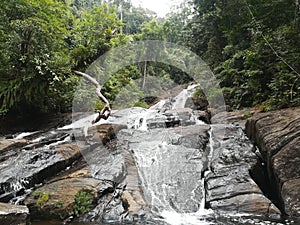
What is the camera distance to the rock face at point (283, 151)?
15.6 ft

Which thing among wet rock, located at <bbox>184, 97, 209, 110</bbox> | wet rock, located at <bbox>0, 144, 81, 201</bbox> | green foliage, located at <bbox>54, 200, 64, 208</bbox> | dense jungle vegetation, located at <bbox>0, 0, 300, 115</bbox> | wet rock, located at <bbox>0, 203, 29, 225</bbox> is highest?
dense jungle vegetation, located at <bbox>0, 0, 300, 115</bbox>

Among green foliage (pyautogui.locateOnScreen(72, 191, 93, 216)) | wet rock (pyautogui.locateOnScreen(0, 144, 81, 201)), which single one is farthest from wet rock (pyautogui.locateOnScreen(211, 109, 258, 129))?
green foliage (pyautogui.locateOnScreen(72, 191, 93, 216))

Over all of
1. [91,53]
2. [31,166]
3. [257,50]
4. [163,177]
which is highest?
[91,53]

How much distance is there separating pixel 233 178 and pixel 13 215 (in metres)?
4.11

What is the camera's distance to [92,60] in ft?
50.6

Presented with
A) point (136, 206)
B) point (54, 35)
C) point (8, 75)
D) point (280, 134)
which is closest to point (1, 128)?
point (8, 75)

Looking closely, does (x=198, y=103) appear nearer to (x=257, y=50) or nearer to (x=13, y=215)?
(x=257, y=50)

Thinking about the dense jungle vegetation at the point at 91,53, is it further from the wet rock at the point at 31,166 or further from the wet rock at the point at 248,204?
the wet rock at the point at 31,166

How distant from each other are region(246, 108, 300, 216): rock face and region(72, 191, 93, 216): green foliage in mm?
3524

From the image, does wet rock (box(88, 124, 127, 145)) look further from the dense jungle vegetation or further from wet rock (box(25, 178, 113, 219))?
the dense jungle vegetation

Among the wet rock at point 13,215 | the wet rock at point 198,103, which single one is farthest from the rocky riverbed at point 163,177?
the wet rock at point 198,103

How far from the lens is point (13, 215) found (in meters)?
3.96

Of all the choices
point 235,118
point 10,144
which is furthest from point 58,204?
point 235,118

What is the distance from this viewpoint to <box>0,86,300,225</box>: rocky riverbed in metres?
4.80
